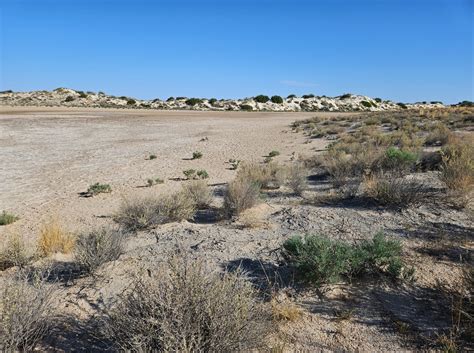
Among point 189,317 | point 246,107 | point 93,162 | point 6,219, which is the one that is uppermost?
point 246,107

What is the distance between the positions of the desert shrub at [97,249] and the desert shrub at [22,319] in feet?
4.47

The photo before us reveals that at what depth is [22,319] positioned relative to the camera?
3.44m

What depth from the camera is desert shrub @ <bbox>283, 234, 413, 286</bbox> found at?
15.4ft

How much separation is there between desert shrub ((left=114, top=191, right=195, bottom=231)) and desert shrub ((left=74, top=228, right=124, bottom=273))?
4.78ft

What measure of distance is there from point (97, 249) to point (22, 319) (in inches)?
77.6

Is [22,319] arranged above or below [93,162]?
above

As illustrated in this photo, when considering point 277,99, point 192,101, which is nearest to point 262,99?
point 277,99

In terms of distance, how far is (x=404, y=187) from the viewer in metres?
7.78

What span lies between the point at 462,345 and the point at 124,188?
9.62m

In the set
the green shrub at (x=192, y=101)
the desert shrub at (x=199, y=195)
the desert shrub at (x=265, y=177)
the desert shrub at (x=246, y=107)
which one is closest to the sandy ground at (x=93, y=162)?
the desert shrub at (x=265, y=177)

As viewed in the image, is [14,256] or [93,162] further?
[93,162]

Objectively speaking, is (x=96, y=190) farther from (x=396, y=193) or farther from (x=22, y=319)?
(x=396, y=193)

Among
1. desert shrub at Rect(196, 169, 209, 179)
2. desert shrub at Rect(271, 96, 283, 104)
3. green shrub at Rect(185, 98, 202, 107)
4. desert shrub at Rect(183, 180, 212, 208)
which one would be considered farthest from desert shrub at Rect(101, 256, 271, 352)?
desert shrub at Rect(271, 96, 283, 104)

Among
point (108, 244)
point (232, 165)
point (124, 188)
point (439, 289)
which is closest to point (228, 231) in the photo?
point (108, 244)
